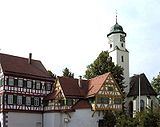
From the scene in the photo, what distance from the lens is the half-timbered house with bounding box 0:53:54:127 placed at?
49188mm

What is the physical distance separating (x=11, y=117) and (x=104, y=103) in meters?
13.0

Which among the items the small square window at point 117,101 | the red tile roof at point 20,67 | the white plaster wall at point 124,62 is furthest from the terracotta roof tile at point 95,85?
the white plaster wall at point 124,62

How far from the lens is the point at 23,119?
50.3 meters

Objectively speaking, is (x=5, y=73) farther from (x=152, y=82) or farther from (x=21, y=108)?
(x=152, y=82)

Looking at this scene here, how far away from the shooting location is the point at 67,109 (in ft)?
166

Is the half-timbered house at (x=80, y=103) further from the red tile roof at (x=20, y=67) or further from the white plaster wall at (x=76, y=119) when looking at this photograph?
the red tile roof at (x=20, y=67)

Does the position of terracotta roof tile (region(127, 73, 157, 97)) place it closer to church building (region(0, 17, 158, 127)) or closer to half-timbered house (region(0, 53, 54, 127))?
church building (region(0, 17, 158, 127))

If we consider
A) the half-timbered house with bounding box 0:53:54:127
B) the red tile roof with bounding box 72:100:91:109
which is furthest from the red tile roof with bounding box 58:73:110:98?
the half-timbered house with bounding box 0:53:54:127

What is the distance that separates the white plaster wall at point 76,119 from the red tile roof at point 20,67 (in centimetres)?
651

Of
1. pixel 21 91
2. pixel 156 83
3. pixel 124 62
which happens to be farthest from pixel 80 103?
pixel 156 83

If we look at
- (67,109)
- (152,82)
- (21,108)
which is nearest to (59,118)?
(67,109)

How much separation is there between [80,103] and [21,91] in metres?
8.41

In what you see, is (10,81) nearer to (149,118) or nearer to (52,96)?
(52,96)

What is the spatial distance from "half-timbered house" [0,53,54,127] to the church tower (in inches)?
→ 685
